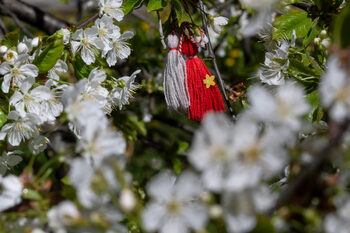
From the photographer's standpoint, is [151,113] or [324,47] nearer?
[324,47]

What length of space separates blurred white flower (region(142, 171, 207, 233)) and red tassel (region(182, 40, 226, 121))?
561 millimetres

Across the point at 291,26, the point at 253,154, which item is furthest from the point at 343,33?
the point at 291,26

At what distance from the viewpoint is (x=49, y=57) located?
87cm

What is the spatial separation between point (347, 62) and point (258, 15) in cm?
24

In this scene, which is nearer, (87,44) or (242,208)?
(242,208)

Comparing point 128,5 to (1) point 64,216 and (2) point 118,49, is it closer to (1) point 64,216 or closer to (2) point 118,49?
(2) point 118,49

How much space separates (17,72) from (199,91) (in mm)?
492

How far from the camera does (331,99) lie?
47 centimetres

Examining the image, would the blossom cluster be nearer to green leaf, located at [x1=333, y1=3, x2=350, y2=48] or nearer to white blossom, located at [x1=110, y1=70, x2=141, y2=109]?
white blossom, located at [x1=110, y1=70, x2=141, y2=109]

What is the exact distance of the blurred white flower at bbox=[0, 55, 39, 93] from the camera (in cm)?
83

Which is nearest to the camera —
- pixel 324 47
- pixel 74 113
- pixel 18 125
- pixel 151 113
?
pixel 74 113

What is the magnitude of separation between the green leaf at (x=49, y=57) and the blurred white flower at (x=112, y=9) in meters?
0.19

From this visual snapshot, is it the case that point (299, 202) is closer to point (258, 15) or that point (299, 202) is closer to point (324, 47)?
point (258, 15)

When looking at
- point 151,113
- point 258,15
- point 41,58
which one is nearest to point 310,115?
point 258,15
